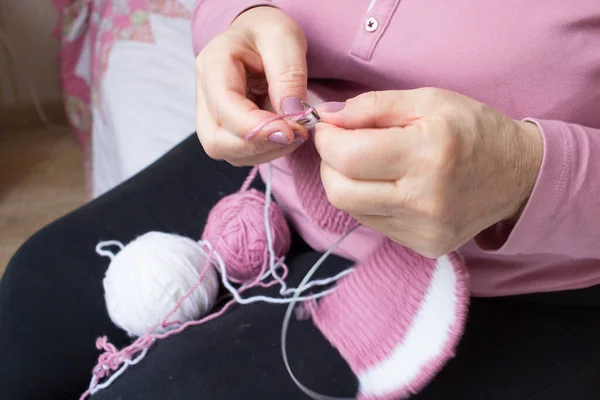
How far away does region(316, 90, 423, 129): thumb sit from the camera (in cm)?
43

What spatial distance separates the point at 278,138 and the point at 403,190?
12cm

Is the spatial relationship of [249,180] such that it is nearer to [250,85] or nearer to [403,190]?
[250,85]

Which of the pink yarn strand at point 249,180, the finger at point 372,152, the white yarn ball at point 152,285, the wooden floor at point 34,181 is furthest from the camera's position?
the wooden floor at point 34,181

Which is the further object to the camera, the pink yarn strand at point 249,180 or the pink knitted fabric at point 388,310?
the pink yarn strand at point 249,180

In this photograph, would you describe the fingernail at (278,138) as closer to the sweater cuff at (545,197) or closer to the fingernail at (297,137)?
the fingernail at (297,137)

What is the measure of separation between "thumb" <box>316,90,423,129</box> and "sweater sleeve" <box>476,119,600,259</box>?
12 cm

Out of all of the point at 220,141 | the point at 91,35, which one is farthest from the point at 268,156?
the point at 91,35

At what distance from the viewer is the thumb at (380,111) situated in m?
0.43

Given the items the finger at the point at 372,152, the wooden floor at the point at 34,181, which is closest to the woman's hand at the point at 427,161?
the finger at the point at 372,152

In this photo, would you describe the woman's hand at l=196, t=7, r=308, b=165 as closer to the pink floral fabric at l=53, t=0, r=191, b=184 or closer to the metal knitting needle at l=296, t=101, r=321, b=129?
the metal knitting needle at l=296, t=101, r=321, b=129

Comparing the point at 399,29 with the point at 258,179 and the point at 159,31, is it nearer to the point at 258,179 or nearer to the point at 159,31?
the point at 258,179

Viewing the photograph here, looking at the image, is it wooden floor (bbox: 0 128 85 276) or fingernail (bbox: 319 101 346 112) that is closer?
fingernail (bbox: 319 101 346 112)

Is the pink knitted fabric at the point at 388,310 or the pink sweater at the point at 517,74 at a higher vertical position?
the pink sweater at the point at 517,74

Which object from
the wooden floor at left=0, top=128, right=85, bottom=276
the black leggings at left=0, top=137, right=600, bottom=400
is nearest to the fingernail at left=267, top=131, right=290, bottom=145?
the black leggings at left=0, top=137, right=600, bottom=400
